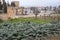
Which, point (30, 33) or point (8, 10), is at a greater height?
point (8, 10)

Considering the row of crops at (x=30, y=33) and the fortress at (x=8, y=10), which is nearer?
the row of crops at (x=30, y=33)

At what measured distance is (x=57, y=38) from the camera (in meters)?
4.69

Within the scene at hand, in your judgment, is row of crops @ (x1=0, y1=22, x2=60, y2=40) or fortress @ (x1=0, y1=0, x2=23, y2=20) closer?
row of crops @ (x1=0, y1=22, x2=60, y2=40)

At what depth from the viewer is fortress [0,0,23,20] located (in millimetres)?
7720

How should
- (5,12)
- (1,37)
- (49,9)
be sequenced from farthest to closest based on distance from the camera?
1. (49,9)
2. (5,12)
3. (1,37)

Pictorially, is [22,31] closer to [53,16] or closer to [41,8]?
[53,16]

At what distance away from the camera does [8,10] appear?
7832 mm

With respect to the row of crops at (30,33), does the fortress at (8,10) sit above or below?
above

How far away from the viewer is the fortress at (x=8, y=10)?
304 inches

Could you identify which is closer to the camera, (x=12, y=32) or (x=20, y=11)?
(x=12, y=32)

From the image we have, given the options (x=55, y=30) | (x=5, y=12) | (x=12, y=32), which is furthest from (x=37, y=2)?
(x=12, y=32)

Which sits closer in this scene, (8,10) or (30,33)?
(30,33)

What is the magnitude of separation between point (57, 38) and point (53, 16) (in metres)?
2.63

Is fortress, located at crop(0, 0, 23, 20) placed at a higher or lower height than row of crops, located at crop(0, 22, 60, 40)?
higher
